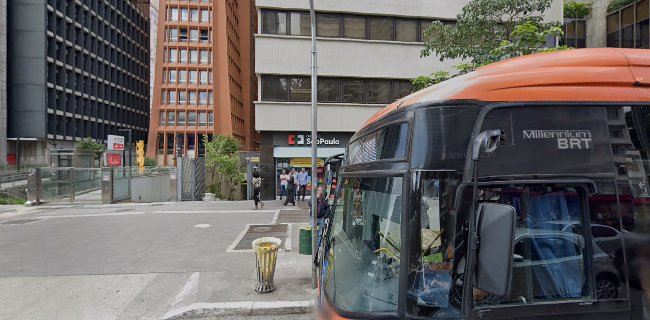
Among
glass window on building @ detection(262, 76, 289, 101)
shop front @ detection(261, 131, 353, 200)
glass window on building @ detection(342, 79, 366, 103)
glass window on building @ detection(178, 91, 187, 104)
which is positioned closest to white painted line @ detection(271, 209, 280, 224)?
shop front @ detection(261, 131, 353, 200)

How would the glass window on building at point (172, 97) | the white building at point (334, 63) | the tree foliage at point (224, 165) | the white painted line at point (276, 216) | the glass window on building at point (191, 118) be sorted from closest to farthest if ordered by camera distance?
the white painted line at point (276, 216), the white building at point (334, 63), the tree foliage at point (224, 165), the glass window on building at point (172, 97), the glass window on building at point (191, 118)

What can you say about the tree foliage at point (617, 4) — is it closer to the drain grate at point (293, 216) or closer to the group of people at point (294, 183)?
the group of people at point (294, 183)

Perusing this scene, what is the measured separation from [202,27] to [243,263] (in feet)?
189

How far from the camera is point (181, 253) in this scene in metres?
8.52

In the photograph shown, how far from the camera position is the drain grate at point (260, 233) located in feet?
30.5

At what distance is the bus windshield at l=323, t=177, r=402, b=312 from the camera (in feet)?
7.20

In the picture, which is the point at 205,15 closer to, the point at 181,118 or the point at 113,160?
the point at 181,118

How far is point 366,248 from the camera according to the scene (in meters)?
2.56

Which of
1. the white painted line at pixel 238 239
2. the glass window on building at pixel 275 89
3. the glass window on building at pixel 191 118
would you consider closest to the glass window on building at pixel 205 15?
the glass window on building at pixel 191 118

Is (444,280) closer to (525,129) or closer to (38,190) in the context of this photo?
(525,129)

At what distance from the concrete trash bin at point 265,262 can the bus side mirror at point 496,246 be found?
4292 millimetres

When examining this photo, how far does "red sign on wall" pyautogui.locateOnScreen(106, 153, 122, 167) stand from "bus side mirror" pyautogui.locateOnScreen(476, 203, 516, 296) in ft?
78.2

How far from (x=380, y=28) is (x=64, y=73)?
45.0 m

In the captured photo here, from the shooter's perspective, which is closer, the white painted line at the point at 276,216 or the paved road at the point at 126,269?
the paved road at the point at 126,269
